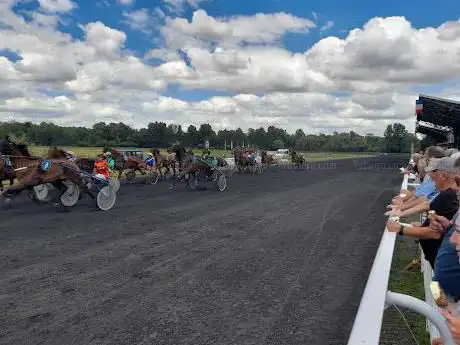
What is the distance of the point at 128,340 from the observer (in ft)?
12.5

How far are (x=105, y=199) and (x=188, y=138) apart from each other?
355 ft

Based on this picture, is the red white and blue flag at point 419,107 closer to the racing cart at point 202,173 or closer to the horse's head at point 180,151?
the racing cart at point 202,173

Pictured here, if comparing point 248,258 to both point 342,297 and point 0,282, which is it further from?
point 0,282

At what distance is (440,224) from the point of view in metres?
3.31

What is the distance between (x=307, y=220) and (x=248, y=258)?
13.2 feet

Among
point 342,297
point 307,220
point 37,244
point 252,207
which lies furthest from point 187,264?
point 252,207

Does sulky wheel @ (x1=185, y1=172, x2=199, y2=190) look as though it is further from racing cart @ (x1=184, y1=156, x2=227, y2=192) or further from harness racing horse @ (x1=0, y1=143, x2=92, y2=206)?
harness racing horse @ (x1=0, y1=143, x2=92, y2=206)

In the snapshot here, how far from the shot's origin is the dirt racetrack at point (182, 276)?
4.04 meters

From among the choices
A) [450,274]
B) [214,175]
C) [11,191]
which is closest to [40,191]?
[11,191]

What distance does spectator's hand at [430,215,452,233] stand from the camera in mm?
3285

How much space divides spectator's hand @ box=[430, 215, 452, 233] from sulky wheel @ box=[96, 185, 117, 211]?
9876 mm

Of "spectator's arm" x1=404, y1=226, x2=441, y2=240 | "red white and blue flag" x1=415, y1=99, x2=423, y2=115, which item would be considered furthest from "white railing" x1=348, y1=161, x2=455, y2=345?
"red white and blue flag" x1=415, y1=99, x2=423, y2=115

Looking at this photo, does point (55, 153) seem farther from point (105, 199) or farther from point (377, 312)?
point (377, 312)

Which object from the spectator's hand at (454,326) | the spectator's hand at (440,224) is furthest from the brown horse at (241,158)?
the spectator's hand at (454,326)
